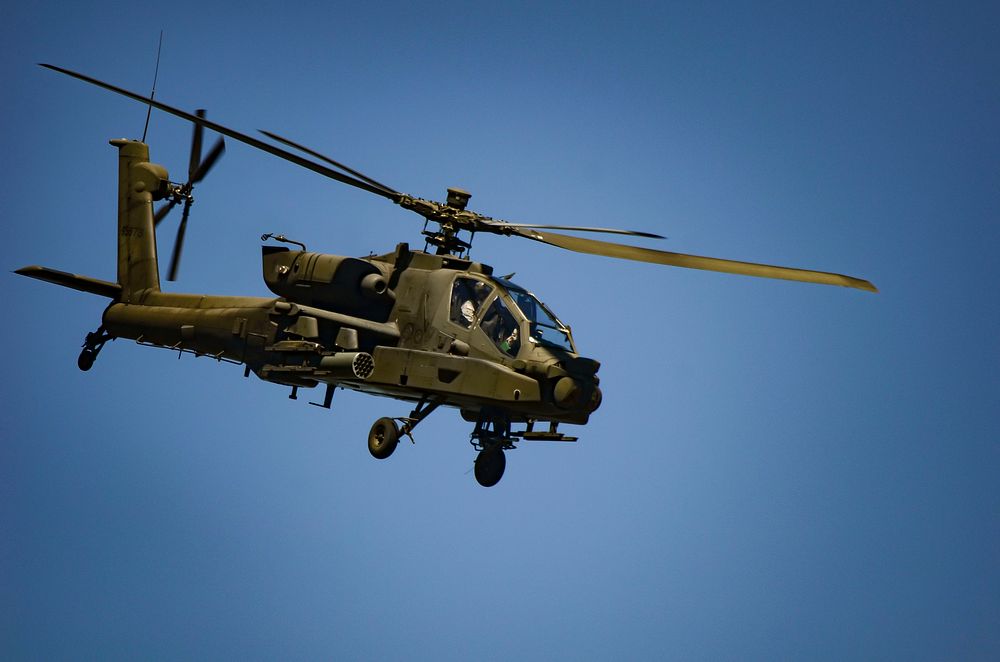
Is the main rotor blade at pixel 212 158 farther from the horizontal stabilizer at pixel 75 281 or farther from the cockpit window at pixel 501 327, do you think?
the cockpit window at pixel 501 327

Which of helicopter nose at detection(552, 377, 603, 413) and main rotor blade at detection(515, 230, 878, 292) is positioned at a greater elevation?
main rotor blade at detection(515, 230, 878, 292)

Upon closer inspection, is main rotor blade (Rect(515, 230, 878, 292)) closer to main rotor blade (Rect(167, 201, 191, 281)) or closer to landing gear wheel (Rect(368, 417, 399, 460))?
landing gear wheel (Rect(368, 417, 399, 460))

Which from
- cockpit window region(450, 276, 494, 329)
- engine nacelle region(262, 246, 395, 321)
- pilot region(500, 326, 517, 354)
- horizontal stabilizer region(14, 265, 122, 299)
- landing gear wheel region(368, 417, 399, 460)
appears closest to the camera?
pilot region(500, 326, 517, 354)

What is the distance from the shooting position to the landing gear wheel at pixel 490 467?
1988 centimetres

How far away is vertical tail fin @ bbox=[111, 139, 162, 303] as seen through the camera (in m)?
25.0

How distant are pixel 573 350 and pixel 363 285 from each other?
11.2 feet

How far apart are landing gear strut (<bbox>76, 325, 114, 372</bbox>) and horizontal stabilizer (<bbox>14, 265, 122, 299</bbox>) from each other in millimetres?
682

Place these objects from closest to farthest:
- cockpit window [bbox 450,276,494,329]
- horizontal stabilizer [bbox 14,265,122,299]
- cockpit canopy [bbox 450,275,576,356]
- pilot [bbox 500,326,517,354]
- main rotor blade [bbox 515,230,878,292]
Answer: main rotor blade [bbox 515,230,878,292], pilot [bbox 500,326,517,354], cockpit canopy [bbox 450,275,576,356], cockpit window [bbox 450,276,494,329], horizontal stabilizer [bbox 14,265,122,299]

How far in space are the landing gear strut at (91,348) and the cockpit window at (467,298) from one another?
801 cm

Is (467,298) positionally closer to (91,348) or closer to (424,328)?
(424,328)

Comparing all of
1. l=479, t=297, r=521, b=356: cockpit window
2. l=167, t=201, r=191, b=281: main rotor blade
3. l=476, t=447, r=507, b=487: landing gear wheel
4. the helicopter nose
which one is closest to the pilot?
l=479, t=297, r=521, b=356: cockpit window

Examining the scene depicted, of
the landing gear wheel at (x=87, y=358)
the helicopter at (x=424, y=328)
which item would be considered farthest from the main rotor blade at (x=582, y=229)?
the landing gear wheel at (x=87, y=358)

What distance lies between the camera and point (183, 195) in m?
25.0

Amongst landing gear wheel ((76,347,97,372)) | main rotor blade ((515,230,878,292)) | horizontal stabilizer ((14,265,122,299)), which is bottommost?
landing gear wheel ((76,347,97,372))
